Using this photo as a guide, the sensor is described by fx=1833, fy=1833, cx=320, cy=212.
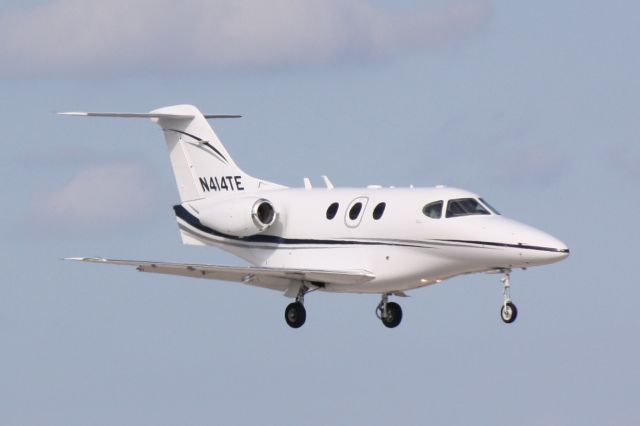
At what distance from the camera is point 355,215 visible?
135 feet

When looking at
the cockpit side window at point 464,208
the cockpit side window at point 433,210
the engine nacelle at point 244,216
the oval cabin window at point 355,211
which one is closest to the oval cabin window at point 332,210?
the oval cabin window at point 355,211

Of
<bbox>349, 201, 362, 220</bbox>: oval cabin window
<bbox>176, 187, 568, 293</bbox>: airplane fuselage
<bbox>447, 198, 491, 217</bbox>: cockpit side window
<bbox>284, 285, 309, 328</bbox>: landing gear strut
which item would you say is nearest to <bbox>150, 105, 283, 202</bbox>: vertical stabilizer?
<bbox>176, 187, 568, 293</bbox>: airplane fuselage

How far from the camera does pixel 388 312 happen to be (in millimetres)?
42500

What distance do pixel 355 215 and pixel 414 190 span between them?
1.60 m

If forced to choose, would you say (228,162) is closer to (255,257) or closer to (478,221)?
(255,257)

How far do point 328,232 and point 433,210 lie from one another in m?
3.16

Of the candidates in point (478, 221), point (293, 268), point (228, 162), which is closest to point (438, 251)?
point (478, 221)

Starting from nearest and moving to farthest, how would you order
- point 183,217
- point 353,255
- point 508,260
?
point 508,260 → point 353,255 → point 183,217

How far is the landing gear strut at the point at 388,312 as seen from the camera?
139 ft

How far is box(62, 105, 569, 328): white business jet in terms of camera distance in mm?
38750

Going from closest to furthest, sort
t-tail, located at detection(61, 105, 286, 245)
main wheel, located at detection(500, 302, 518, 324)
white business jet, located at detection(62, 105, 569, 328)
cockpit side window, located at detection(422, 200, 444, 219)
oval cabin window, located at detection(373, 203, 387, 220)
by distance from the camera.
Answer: main wheel, located at detection(500, 302, 518, 324) < white business jet, located at detection(62, 105, 569, 328) < cockpit side window, located at detection(422, 200, 444, 219) < oval cabin window, located at detection(373, 203, 387, 220) < t-tail, located at detection(61, 105, 286, 245)

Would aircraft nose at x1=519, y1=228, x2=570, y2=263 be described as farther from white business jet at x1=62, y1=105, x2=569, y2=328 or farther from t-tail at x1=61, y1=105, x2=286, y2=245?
t-tail at x1=61, y1=105, x2=286, y2=245

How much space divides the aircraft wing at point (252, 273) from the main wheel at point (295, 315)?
1.98ft

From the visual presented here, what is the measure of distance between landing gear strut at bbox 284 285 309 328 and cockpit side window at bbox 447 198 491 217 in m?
4.57
